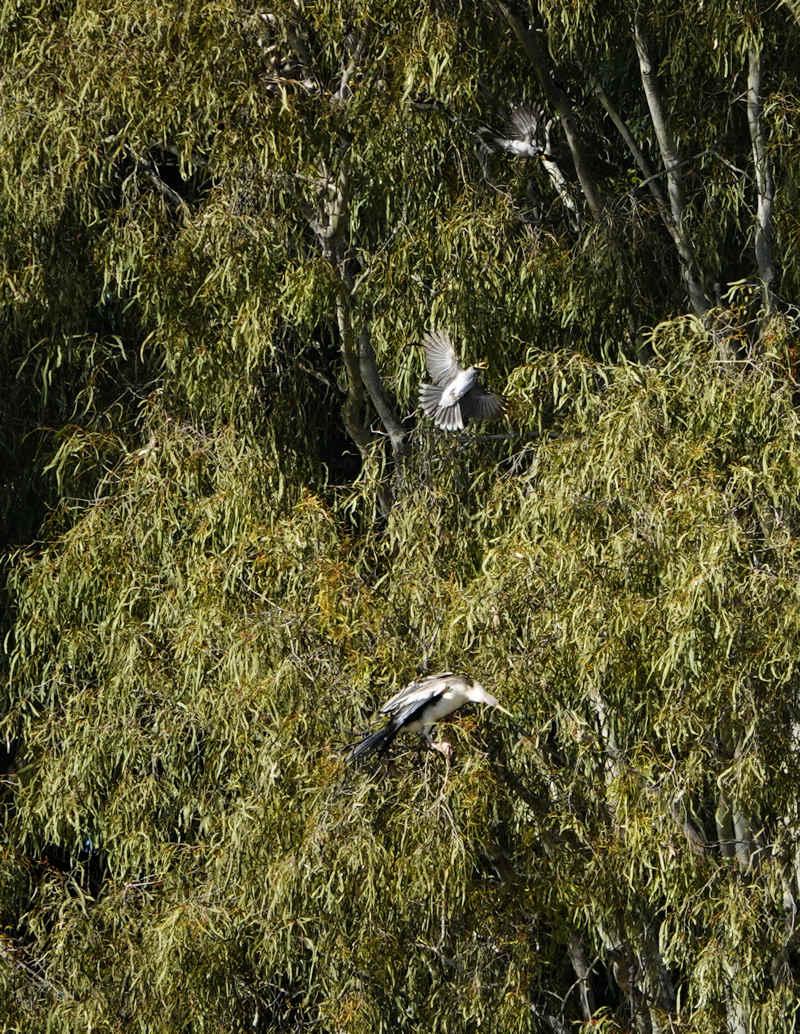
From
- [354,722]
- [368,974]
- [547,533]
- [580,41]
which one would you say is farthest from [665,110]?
[368,974]

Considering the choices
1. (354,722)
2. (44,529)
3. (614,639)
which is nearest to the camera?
(614,639)

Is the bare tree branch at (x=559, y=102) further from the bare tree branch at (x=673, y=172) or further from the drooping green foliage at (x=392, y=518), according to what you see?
the bare tree branch at (x=673, y=172)

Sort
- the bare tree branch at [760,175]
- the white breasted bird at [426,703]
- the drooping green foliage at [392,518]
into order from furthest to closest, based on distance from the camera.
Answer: the bare tree branch at [760,175] < the drooping green foliage at [392,518] < the white breasted bird at [426,703]

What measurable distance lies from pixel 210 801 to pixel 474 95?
244 centimetres

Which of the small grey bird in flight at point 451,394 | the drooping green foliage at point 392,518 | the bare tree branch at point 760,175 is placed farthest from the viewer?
the bare tree branch at point 760,175

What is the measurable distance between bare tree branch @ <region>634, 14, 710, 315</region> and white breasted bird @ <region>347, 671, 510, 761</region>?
6.21 ft

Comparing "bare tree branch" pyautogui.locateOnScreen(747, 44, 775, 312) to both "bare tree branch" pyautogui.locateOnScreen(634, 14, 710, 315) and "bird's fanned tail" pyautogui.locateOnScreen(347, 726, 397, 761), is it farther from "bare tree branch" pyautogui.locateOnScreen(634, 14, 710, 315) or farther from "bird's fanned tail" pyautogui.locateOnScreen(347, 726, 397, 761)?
"bird's fanned tail" pyautogui.locateOnScreen(347, 726, 397, 761)

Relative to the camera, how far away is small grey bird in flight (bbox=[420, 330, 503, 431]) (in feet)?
20.1

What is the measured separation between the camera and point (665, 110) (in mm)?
6727

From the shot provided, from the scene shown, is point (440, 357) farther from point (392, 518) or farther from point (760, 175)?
point (760, 175)

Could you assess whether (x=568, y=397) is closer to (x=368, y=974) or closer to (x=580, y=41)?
(x=580, y=41)

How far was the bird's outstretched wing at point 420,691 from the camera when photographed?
5.02 meters

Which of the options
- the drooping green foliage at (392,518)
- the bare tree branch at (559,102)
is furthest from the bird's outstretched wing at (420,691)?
the bare tree branch at (559,102)

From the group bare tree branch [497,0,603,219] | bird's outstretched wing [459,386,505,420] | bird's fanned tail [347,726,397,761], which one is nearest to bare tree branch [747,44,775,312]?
bare tree branch [497,0,603,219]
